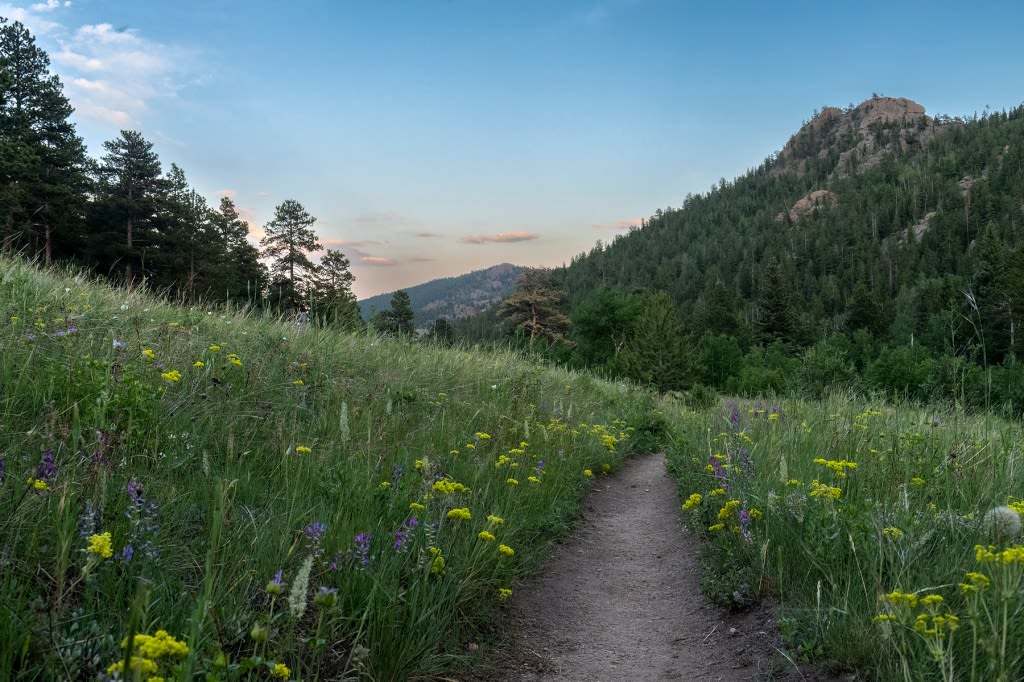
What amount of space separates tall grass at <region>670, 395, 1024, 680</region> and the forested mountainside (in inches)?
38.0

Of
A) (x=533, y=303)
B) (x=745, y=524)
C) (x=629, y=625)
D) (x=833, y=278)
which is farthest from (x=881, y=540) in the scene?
(x=833, y=278)

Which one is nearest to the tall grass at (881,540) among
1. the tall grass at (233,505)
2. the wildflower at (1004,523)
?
the wildflower at (1004,523)

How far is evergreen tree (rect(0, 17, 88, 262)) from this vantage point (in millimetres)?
35375

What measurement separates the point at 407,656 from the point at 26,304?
498 cm

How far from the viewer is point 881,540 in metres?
2.56

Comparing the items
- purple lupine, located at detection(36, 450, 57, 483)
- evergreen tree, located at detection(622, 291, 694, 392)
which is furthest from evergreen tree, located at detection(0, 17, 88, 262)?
purple lupine, located at detection(36, 450, 57, 483)

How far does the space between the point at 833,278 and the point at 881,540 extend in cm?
13239

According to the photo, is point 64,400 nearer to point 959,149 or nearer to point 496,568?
point 496,568

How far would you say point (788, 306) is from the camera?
78.9 metres

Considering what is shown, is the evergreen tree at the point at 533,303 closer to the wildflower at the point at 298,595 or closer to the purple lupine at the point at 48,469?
the purple lupine at the point at 48,469

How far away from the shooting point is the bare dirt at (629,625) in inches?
121

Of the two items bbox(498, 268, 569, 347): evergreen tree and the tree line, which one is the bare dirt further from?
bbox(498, 268, 569, 347): evergreen tree

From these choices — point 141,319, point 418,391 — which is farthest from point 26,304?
point 418,391

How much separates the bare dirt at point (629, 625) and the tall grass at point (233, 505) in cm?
24
